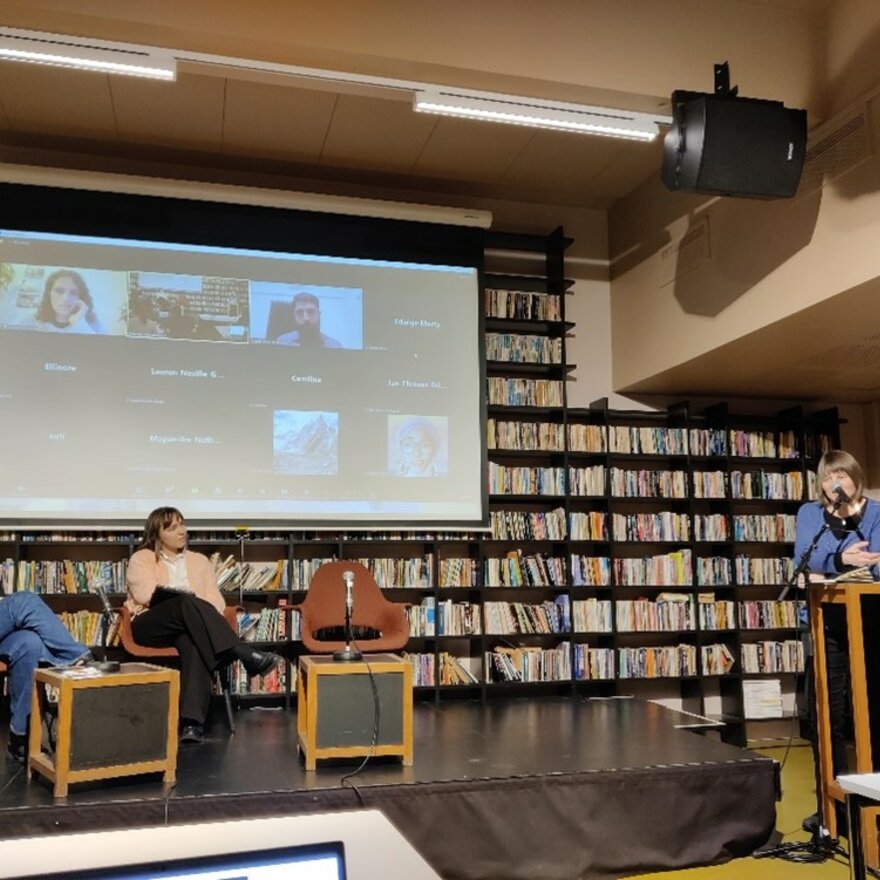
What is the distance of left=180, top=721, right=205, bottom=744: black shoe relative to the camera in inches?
140

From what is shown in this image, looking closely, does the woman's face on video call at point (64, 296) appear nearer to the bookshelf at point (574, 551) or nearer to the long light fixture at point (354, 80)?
the bookshelf at point (574, 551)

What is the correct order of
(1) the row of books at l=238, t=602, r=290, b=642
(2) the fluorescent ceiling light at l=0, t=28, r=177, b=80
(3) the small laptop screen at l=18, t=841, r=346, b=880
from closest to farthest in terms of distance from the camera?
(3) the small laptop screen at l=18, t=841, r=346, b=880 < (2) the fluorescent ceiling light at l=0, t=28, r=177, b=80 < (1) the row of books at l=238, t=602, r=290, b=642

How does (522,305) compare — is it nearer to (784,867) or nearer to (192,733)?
(192,733)

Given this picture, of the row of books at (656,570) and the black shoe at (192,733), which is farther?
the row of books at (656,570)

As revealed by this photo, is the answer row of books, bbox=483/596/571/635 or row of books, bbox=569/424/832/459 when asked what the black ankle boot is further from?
row of books, bbox=569/424/832/459

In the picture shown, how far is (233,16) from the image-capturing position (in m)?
3.50

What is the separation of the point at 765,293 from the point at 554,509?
190 centimetres

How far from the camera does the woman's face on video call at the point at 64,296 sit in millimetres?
4781

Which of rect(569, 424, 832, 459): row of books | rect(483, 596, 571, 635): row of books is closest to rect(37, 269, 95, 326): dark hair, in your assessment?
rect(483, 596, 571, 635): row of books

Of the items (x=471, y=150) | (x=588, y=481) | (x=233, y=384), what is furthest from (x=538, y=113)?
(x=588, y=481)

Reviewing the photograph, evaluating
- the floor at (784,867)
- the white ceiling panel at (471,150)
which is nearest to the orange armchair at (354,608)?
the floor at (784,867)

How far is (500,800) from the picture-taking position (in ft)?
9.57

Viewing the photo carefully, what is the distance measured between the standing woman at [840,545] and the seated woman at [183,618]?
2331 millimetres

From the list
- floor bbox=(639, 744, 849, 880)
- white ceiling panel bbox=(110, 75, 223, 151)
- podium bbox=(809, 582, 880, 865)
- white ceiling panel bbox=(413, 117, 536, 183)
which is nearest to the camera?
floor bbox=(639, 744, 849, 880)
